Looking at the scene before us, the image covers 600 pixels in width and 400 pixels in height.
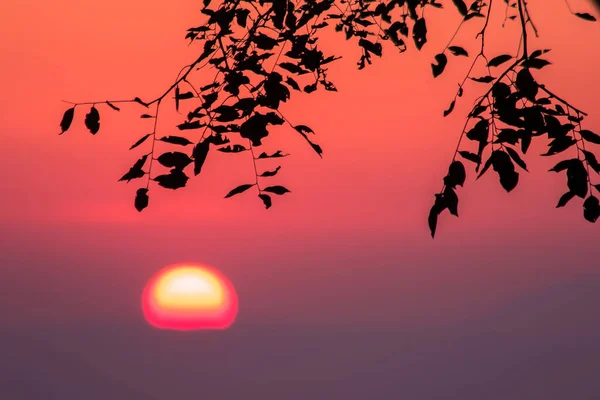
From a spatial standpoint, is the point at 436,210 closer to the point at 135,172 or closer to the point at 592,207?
the point at 592,207

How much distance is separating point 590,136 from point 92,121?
2.82 meters

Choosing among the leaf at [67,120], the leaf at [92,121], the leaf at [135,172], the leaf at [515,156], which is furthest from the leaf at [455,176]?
the leaf at [67,120]

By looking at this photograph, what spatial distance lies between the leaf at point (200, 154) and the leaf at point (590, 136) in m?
2.13

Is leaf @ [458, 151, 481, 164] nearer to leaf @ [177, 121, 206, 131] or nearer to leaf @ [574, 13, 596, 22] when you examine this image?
leaf @ [574, 13, 596, 22]

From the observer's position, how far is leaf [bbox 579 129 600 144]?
17.9 feet

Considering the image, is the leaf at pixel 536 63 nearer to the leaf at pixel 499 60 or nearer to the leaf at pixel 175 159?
the leaf at pixel 499 60

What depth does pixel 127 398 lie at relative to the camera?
160250mm

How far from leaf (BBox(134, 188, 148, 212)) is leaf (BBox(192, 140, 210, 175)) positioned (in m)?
0.40

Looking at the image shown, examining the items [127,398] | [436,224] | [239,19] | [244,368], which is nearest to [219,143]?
[239,19]

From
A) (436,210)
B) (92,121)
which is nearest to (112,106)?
(92,121)

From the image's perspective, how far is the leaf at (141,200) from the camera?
5.76 meters

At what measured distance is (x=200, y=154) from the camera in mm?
5605

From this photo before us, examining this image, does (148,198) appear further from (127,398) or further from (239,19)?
(127,398)

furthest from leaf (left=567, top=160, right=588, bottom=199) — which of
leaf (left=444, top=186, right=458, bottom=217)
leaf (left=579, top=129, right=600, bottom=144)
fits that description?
leaf (left=444, top=186, right=458, bottom=217)
